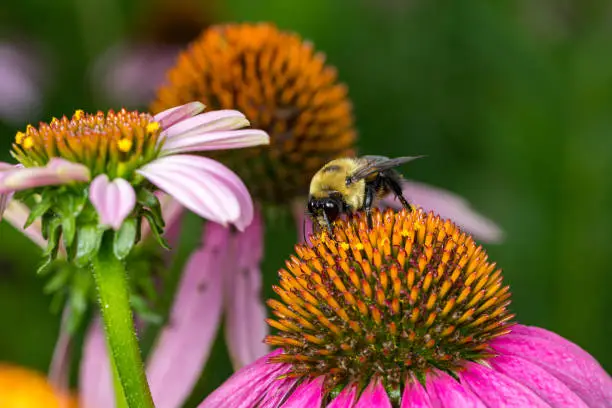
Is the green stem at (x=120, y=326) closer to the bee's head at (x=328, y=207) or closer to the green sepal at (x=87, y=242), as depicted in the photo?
the green sepal at (x=87, y=242)

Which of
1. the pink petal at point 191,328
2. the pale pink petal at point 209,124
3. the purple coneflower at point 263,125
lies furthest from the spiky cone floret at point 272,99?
the pale pink petal at point 209,124

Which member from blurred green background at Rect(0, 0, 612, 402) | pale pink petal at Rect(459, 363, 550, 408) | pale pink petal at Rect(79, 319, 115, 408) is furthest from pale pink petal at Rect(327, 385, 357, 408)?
blurred green background at Rect(0, 0, 612, 402)

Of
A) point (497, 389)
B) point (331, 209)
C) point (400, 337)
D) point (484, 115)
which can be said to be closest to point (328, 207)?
point (331, 209)

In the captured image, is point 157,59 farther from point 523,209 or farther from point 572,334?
point 572,334

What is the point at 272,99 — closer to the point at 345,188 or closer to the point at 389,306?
the point at 345,188

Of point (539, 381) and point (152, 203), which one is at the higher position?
point (152, 203)

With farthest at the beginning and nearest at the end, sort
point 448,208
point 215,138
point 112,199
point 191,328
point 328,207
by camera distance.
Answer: point 448,208 → point 191,328 → point 328,207 → point 215,138 → point 112,199

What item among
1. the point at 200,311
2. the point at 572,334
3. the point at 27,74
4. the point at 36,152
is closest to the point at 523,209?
the point at 572,334
